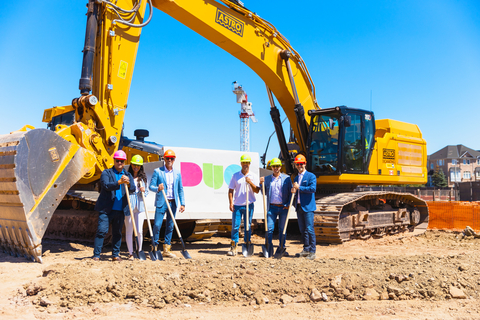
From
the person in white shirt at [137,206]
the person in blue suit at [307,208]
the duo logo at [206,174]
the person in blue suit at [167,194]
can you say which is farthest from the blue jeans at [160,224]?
the person in blue suit at [307,208]

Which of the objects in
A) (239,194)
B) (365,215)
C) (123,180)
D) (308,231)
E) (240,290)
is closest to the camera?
(240,290)

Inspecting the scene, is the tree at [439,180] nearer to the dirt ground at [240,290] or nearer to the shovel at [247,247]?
the shovel at [247,247]

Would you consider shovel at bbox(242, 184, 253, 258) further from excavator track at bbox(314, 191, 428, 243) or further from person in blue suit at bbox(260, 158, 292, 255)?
→ excavator track at bbox(314, 191, 428, 243)

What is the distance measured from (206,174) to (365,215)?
3858mm

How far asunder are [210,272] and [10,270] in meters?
2.55

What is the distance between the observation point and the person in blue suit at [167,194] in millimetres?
6227

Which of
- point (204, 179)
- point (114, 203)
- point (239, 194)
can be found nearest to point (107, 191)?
point (114, 203)

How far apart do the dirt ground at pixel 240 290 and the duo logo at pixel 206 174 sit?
2735 mm

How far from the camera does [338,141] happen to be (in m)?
9.26

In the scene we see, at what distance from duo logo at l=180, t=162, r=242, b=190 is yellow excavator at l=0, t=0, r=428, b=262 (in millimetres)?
1473

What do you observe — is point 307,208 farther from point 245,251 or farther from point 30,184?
point 30,184

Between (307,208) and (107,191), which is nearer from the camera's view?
(107,191)

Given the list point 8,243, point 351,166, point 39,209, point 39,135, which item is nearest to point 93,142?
point 39,135

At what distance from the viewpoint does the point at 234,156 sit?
28.1 ft
